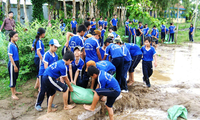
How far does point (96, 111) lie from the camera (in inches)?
161

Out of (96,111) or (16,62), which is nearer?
(96,111)

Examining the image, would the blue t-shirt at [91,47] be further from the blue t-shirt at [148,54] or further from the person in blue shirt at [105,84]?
the blue t-shirt at [148,54]

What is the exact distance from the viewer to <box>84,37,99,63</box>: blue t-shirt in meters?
4.82

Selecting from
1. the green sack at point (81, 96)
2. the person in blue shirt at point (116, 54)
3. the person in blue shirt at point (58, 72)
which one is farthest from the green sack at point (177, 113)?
the person in blue shirt at point (58, 72)

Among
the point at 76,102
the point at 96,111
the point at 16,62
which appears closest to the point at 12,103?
the point at 16,62

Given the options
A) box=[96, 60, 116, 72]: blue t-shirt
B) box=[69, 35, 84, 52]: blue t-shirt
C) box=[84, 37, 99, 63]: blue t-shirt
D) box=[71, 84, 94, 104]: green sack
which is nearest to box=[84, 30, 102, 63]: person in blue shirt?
box=[84, 37, 99, 63]: blue t-shirt

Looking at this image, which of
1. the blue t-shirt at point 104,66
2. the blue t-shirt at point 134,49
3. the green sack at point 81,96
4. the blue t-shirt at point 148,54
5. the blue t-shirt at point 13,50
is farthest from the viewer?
the blue t-shirt at point 134,49

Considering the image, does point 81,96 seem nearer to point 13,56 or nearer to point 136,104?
point 136,104

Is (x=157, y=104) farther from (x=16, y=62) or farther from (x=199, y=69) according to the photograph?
(x=199, y=69)

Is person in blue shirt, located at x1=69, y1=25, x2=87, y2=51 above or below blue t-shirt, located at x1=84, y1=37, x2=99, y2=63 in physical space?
above

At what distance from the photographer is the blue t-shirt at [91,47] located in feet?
15.8

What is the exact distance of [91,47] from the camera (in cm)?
483

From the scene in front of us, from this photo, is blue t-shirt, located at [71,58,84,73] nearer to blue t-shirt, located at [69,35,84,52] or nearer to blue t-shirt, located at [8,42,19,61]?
blue t-shirt, located at [69,35,84,52]

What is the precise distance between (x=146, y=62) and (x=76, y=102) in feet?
9.08
